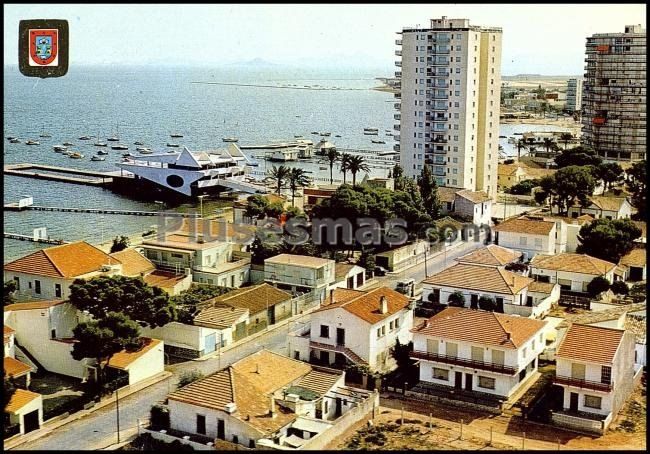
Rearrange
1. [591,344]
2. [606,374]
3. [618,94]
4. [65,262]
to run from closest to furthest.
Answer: [606,374] < [591,344] < [65,262] < [618,94]

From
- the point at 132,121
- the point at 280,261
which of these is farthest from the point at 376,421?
the point at 132,121

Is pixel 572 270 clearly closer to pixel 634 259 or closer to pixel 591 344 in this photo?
pixel 634 259

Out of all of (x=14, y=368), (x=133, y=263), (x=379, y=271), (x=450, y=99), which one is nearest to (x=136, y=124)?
(x=450, y=99)

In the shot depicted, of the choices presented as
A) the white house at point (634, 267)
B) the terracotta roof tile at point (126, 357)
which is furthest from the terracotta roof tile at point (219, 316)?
the white house at point (634, 267)

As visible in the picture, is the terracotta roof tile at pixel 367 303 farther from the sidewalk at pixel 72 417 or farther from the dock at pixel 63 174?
the dock at pixel 63 174

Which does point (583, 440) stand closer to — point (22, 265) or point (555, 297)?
point (555, 297)
